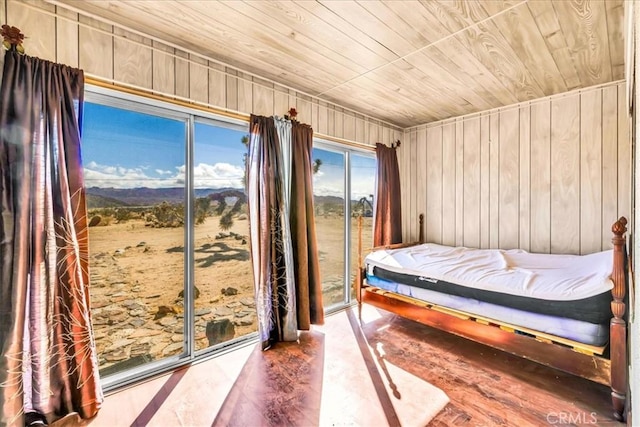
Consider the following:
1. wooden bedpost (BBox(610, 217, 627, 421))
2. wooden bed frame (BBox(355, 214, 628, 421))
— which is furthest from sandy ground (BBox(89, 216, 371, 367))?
wooden bedpost (BBox(610, 217, 627, 421))

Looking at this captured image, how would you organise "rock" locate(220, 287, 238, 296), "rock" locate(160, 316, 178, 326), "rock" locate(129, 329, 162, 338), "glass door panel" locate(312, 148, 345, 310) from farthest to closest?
"glass door panel" locate(312, 148, 345, 310), "rock" locate(220, 287, 238, 296), "rock" locate(160, 316, 178, 326), "rock" locate(129, 329, 162, 338)

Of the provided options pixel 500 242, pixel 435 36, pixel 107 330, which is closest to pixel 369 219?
pixel 500 242

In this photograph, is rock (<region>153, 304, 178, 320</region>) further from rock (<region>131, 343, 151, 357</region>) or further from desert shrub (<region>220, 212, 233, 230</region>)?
desert shrub (<region>220, 212, 233, 230</region>)

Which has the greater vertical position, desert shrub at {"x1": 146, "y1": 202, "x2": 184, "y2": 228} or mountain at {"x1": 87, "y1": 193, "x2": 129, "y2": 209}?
mountain at {"x1": 87, "y1": 193, "x2": 129, "y2": 209}

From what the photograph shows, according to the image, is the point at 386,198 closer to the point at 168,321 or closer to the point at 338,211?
the point at 338,211

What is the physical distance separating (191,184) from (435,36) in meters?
2.06

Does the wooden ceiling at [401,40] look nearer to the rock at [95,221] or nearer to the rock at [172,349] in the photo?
the rock at [95,221]

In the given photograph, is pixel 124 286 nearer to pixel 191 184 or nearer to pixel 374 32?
pixel 191 184

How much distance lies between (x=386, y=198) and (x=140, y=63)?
9.39 ft

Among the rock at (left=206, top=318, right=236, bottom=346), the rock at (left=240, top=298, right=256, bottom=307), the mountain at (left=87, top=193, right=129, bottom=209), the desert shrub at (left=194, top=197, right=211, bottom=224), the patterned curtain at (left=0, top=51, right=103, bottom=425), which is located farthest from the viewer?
the rock at (left=240, top=298, right=256, bottom=307)

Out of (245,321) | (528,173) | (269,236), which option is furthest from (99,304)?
(528,173)

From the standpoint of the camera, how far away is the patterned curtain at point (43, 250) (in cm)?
145

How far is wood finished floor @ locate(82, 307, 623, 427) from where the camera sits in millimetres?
1657

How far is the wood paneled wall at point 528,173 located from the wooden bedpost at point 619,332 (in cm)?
88
